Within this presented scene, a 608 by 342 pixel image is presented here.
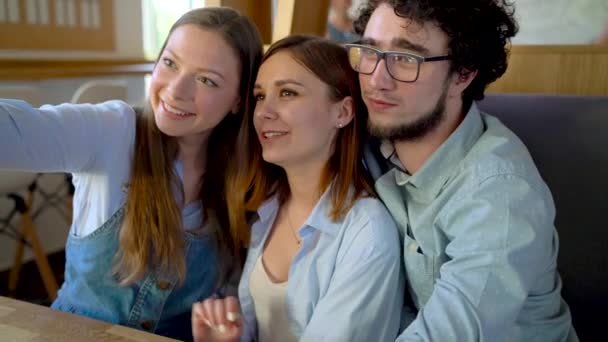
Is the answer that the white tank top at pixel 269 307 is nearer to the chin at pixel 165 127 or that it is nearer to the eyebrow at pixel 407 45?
the chin at pixel 165 127

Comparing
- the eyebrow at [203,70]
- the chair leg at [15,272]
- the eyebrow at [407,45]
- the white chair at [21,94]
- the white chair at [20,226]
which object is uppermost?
the eyebrow at [407,45]

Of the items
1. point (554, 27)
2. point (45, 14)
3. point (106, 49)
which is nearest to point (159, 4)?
point (106, 49)

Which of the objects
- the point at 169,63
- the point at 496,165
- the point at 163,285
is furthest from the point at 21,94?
the point at 496,165

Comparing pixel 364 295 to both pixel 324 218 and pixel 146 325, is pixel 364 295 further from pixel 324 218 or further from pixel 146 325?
pixel 146 325

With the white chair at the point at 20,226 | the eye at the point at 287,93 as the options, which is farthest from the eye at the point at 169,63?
the white chair at the point at 20,226

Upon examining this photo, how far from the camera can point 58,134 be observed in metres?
1.05

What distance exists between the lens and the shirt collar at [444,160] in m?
1.11

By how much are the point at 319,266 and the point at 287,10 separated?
0.84m

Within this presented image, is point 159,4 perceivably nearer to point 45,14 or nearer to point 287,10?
Result: point 45,14

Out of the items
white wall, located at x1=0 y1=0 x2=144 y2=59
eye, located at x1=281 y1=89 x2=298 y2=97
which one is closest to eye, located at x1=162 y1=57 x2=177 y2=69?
eye, located at x1=281 y1=89 x2=298 y2=97

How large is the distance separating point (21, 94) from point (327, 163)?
4.92ft

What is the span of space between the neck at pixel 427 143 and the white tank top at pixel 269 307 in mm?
403

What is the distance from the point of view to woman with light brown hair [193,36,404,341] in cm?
107

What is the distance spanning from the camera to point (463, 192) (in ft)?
3.37
